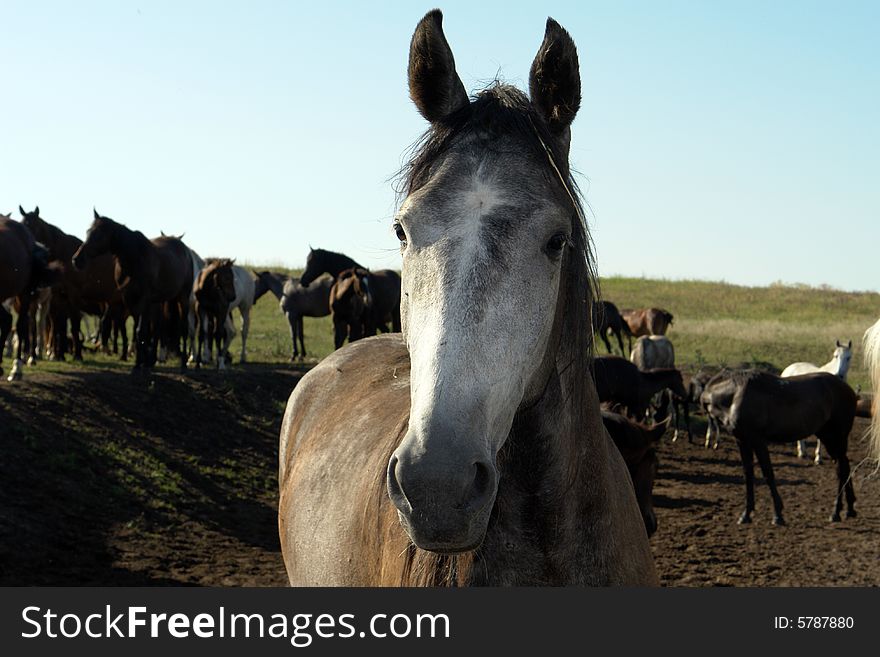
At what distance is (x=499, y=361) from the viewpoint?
2.06 metres

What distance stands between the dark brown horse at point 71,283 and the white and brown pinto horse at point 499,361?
14.8 metres

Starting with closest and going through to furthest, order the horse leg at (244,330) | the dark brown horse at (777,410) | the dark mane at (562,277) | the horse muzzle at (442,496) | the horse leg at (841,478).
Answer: the horse muzzle at (442,496) < the dark mane at (562,277) < the horse leg at (841,478) < the dark brown horse at (777,410) < the horse leg at (244,330)

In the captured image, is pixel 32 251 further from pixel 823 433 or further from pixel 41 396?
pixel 823 433

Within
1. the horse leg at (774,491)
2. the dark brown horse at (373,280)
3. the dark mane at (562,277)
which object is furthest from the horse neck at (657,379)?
the dark mane at (562,277)

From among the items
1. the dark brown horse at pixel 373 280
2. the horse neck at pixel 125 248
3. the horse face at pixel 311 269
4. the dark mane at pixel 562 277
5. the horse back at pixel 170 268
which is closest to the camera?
the dark mane at pixel 562 277

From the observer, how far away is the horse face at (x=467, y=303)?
1895mm

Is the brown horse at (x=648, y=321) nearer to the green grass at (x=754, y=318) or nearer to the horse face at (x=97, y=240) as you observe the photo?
the green grass at (x=754, y=318)

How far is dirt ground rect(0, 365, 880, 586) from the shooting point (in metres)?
8.48

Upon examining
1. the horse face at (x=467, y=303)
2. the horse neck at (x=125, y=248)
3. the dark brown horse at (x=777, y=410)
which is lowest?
the dark brown horse at (x=777, y=410)

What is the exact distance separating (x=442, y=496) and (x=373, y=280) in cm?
1932

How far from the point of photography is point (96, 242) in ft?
48.5

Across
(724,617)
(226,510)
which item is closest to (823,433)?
(226,510)

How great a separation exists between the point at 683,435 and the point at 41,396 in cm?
1322

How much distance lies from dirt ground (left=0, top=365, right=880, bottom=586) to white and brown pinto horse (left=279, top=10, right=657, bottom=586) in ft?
20.2
